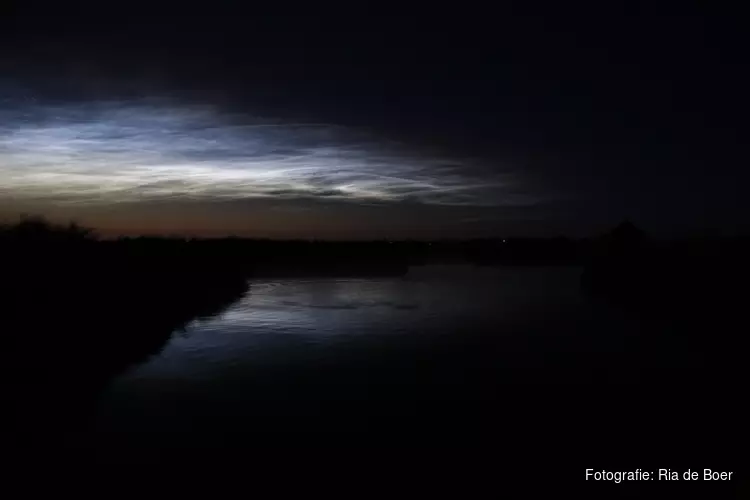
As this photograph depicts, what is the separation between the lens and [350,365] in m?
20.5

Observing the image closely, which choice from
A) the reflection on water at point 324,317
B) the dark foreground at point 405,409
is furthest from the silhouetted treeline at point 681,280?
the dark foreground at point 405,409

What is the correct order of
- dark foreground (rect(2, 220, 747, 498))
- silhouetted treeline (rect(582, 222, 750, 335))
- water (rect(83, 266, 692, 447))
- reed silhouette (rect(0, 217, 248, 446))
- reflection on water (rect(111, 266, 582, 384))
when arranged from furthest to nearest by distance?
silhouetted treeline (rect(582, 222, 750, 335)) < reflection on water (rect(111, 266, 582, 384)) < reed silhouette (rect(0, 217, 248, 446)) < water (rect(83, 266, 692, 447)) < dark foreground (rect(2, 220, 747, 498))

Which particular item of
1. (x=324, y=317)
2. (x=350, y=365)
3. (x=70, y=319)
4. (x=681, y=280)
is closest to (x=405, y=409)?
(x=350, y=365)

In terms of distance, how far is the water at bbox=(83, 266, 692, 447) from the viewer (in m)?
14.3

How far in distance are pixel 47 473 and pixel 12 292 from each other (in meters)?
13.5

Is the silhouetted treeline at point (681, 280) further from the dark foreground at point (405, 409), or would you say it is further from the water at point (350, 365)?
the dark foreground at point (405, 409)

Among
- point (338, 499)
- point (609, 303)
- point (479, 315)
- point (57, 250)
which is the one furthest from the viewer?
point (609, 303)

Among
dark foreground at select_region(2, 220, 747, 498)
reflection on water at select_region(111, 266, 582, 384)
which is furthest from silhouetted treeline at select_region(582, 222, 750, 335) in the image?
dark foreground at select_region(2, 220, 747, 498)

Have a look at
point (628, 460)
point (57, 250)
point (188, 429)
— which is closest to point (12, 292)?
point (57, 250)

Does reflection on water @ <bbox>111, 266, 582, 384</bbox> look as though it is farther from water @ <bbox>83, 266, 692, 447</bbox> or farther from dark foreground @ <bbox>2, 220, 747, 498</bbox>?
dark foreground @ <bbox>2, 220, 747, 498</bbox>

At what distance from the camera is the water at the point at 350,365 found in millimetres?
14297

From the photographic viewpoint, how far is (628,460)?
10.9 meters

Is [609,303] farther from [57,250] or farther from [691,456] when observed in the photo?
[691,456]

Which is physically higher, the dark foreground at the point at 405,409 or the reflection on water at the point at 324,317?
the dark foreground at the point at 405,409
